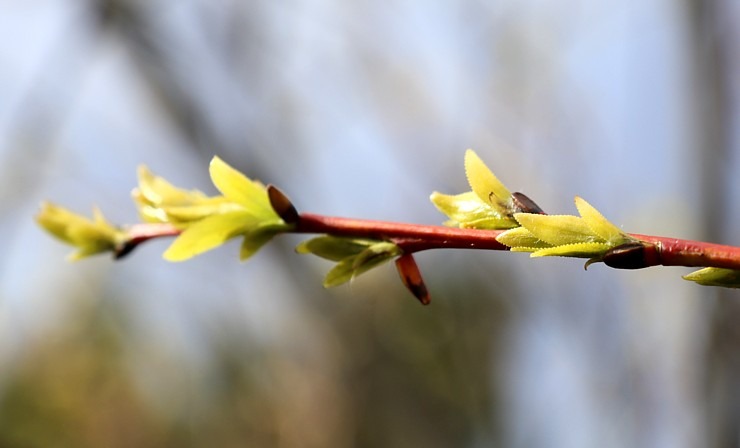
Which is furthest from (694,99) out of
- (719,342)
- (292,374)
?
(292,374)

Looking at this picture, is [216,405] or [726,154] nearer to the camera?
[726,154]

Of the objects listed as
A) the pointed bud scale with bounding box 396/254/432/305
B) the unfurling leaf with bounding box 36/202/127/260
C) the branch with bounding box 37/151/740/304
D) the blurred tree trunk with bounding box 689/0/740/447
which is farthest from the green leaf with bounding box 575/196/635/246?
the blurred tree trunk with bounding box 689/0/740/447

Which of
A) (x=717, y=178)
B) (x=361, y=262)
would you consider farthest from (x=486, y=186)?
(x=717, y=178)

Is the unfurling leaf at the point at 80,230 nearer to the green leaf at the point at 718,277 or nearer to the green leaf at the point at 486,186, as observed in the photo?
the green leaf at the point at 486,186

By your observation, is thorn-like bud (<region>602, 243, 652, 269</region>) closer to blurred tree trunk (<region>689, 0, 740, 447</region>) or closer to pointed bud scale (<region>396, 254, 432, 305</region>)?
pointed bud scale (<region>396, 254, 432, 305</region>)

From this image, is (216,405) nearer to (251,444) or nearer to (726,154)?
(251,444)
